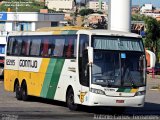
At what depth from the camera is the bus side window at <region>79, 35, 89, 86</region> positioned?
2098cm

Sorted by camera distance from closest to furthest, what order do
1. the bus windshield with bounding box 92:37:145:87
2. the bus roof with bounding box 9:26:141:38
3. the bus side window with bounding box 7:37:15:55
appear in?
the bus windshield with bounding box 92:37:145:87 → the bus roof with bounding box 9:26:141:38 → the bus side window with bounding box 7:37:15:55

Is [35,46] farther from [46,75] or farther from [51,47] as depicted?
[46,75]

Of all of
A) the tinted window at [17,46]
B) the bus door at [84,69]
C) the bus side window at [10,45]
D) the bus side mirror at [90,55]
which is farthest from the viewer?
the bus side window at [10,45]

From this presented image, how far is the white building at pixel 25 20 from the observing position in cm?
8338

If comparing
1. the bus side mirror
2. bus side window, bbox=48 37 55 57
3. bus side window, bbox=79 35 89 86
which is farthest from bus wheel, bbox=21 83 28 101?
the bus side mirror

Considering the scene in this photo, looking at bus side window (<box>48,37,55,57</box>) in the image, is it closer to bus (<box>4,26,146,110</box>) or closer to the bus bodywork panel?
bus (<box>4,26,146,110</box>)

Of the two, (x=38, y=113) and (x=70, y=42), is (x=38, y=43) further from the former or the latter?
(x=38, y=113)

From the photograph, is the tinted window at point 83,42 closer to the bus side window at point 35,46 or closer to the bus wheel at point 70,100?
the bus wheel at point 70,100

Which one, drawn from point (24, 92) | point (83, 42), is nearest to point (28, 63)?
point (24, 92)

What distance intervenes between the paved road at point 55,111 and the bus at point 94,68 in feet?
1.47

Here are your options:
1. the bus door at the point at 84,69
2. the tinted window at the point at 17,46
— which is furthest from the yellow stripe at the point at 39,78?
the bus door at the point at 84,69

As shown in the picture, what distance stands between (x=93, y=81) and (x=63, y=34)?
348cm

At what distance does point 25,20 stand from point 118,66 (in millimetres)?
64225

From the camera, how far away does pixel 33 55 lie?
25891 mm
